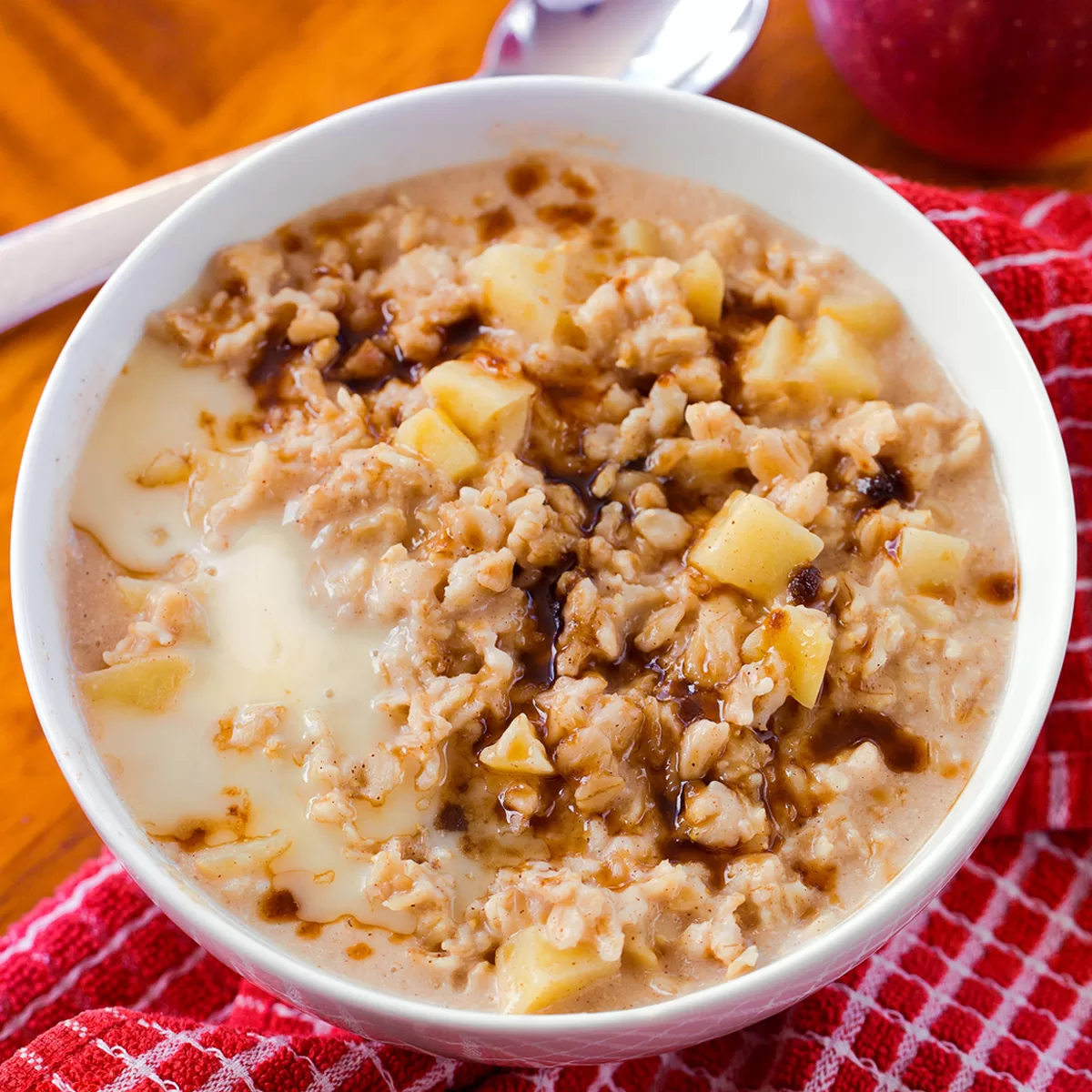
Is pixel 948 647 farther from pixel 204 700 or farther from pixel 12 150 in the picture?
pixel 12 150

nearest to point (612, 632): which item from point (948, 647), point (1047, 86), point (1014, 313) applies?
point (948, 647)

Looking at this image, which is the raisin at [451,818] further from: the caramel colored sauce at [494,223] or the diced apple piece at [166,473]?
the caramel colored sauce at [494,223]

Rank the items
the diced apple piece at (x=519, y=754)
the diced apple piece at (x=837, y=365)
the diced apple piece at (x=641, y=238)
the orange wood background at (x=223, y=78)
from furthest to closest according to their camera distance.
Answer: the orange wood background at (x=223, y=78) < the diced apple piece at (x=641, y=238) < the diced apple piece at (x=837, y=365) < the diced apple piece at (x=519, y=754)

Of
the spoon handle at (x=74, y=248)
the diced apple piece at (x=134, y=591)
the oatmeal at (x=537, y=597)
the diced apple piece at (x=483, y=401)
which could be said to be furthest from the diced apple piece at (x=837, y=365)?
the spoon handle at (x=74, y=248)

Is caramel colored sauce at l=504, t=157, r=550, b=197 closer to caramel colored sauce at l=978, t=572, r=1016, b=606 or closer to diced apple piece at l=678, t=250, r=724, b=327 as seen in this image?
diced apple piece at l=678, t=250, r=724, b=327

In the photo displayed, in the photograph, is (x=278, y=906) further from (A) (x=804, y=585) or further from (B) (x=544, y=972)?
(A) (x=804, y=585)

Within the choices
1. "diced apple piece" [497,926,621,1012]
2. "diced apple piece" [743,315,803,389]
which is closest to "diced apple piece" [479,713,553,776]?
"diced apple piece" [497,926,621,1012]

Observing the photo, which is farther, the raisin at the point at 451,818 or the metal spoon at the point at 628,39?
the metal spoon at the point at 628,39
